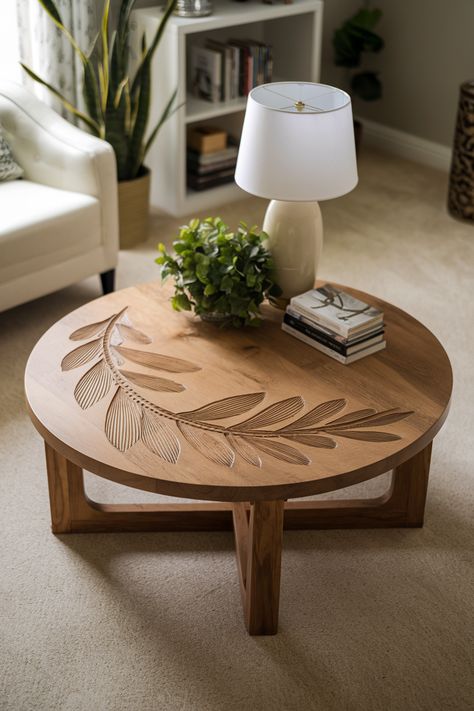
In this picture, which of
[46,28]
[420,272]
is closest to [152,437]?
[420,272]

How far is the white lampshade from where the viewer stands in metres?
2.08

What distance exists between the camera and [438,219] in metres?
4.00

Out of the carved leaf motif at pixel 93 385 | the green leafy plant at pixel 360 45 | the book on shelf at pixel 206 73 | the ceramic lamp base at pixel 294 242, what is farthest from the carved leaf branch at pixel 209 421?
the green leafy plant at pixel 360 45

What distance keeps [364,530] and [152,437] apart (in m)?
0.69

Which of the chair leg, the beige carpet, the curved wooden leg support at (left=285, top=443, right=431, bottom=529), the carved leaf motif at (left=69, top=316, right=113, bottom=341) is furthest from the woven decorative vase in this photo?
the carved leaf motif at (left=69, top=316, right=113, bottom=341)

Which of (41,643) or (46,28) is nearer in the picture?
(41,643)

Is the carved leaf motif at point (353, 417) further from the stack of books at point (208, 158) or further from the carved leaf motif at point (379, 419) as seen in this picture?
the stack of books at point (208, 158)

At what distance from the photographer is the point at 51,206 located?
3.00 metres

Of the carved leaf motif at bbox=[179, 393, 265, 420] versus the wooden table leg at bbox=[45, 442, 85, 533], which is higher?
the carved leaf motif at bbox=[179, 393, 265, 420]

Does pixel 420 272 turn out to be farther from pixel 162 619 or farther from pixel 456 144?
pixel 162 619

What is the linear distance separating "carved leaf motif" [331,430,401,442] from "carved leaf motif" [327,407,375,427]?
0.10ft

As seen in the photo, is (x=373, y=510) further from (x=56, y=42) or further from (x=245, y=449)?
(x=56, y=42)

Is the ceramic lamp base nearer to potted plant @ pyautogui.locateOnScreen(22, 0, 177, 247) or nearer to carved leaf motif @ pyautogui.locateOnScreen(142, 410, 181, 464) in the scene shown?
carved leaf motif @ pyautogui.locateOnScreen(142, 410, 181, 464)

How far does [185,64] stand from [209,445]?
2400mm
